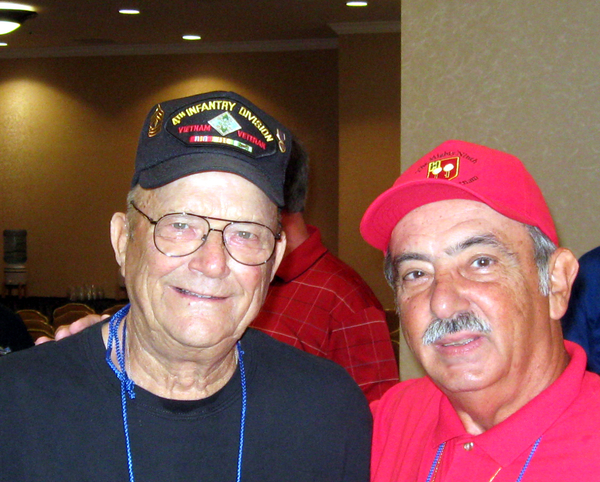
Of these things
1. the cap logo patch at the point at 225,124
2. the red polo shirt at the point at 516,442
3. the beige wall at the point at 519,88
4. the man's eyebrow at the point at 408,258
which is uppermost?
the beige wall at the point at 519,88

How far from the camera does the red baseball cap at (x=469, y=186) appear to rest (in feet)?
4.63

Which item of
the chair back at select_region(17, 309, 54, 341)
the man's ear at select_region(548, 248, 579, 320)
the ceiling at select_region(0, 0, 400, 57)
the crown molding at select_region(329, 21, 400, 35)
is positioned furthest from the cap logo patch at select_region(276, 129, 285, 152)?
the crown molding at select_region(329, 21, 400, 35)

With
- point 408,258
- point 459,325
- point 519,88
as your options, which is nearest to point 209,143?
point 408,258

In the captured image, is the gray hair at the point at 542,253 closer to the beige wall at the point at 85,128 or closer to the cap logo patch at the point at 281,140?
the cap logo patch at the point at 281,140

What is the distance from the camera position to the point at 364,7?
305 inches

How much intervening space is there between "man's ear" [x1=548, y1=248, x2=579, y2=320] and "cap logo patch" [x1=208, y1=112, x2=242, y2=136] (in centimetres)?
69

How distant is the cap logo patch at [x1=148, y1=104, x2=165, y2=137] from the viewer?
Answer: 1386 mm

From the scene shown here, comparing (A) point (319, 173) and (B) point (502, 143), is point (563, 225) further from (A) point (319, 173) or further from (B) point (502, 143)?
(A) point (319, 173)

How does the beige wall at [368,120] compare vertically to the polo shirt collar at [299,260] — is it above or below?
above

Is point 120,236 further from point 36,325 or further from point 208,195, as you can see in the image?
point 36,325

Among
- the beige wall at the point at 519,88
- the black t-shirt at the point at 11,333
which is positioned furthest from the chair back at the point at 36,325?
Answer: the beige wall at the point at 519,88

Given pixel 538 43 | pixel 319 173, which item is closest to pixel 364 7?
pixel 319 173

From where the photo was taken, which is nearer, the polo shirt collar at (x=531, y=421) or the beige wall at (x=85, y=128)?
the polo shirt collar at (x=531, y=421)

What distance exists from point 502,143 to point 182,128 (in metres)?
1.72
